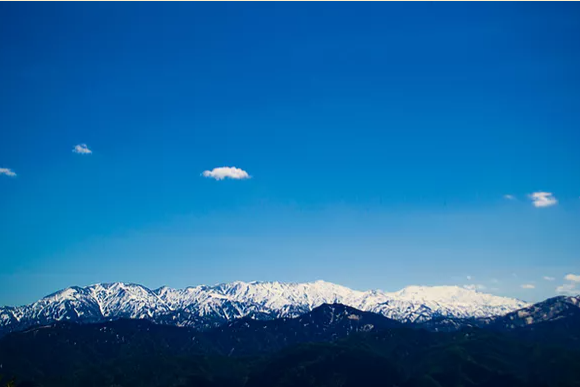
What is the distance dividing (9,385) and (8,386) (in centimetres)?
112

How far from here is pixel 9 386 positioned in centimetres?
6919

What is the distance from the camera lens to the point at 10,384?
69.1 m

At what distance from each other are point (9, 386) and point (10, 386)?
14 centimetres

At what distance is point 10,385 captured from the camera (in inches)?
2731

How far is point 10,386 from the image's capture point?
2724 inches

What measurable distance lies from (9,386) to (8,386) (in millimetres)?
929

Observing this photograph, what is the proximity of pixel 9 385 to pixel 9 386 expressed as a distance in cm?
23

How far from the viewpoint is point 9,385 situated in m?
69.4

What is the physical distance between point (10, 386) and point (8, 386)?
89cm

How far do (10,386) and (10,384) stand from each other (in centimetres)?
31

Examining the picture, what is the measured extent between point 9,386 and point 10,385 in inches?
7.9

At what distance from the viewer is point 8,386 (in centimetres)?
6838

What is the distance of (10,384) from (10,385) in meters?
0.37
